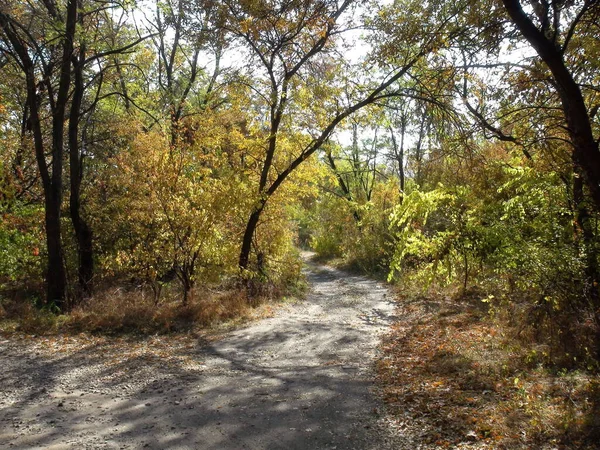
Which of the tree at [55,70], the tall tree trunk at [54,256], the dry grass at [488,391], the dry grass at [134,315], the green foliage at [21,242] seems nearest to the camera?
the dry grass at [488,391]

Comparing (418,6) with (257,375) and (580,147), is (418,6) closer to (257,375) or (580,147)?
(580,147)

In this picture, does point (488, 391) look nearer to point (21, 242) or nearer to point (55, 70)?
point (55, 70)

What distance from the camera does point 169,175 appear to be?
1105 cm

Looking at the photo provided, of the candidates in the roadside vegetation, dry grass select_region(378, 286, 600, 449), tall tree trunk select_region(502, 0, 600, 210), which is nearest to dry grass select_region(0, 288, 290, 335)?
the roadside vegetation

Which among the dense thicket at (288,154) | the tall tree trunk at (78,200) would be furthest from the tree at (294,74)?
the tall tree trunk at (78,200)

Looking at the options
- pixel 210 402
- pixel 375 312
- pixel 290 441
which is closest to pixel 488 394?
pixel 290 441

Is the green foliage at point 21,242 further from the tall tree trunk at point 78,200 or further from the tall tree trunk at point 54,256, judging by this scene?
the tall tree trunk at point 54,256

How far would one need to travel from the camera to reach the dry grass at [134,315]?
980cm

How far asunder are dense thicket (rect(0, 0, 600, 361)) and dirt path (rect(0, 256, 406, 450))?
2.69 metres

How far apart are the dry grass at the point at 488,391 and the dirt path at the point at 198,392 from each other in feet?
1.59

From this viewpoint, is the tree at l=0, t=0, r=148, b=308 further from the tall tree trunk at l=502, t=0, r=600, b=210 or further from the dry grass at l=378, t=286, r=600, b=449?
the tall tree trunk at l=502, t=0, r=600, b=210

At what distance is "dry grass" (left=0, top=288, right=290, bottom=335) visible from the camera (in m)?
9.80

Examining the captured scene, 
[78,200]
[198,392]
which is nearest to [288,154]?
[78,200]

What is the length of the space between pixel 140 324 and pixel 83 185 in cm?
704
